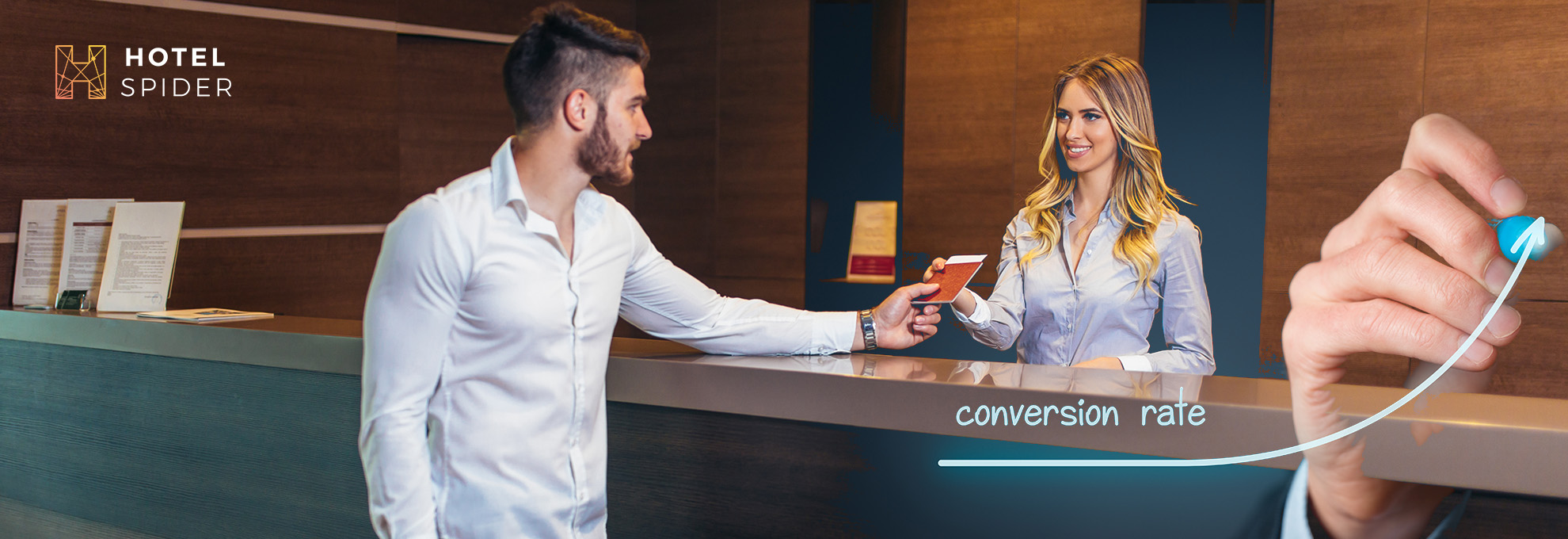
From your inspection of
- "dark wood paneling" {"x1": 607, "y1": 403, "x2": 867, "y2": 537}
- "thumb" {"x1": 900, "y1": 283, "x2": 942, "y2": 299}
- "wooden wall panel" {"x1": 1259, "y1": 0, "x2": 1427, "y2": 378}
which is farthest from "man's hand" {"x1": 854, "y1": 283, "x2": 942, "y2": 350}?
"wooden wall panel" {"x1": 1259, "y1": 0, "x2": 1427, "y2": 378}

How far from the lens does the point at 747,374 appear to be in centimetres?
147

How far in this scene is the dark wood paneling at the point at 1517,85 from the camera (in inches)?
113

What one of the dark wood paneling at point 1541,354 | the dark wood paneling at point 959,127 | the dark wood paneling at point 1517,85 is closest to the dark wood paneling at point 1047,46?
the dark wood paneling at point 959,127

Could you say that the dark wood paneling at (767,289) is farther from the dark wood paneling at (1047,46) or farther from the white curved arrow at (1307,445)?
the white curved arrow at (1307,445)

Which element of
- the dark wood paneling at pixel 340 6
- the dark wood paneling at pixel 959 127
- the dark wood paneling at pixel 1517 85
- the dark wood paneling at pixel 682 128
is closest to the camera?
the dark wood paneling at pixel 1517 85

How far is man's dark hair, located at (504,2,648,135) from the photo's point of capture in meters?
1.31

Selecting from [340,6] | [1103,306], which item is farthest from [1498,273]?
[340,6]

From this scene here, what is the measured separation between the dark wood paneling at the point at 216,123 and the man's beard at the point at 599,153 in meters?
2.31

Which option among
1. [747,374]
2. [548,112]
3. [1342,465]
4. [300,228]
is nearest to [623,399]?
[747,374]

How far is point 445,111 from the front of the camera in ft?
12.9

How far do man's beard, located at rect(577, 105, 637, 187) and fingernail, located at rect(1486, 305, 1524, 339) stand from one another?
1.04 meters

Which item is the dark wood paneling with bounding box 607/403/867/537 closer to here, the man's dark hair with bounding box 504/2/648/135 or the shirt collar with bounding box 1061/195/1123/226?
the man's dark hair with bounding box 504/2/648/135

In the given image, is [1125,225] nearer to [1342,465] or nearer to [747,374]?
[747,374]

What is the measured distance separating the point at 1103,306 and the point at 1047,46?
184 centimetres
